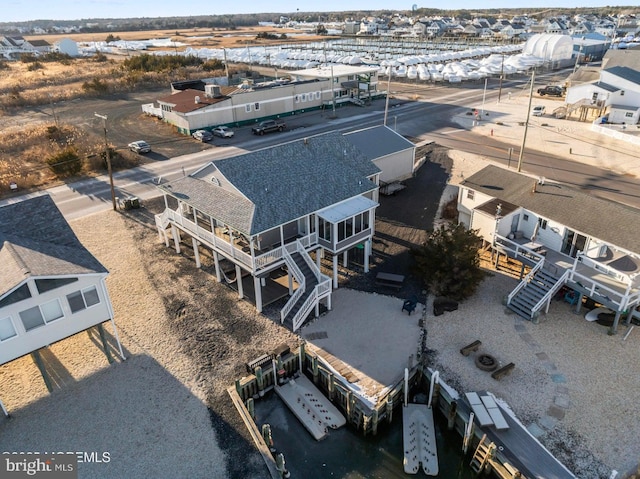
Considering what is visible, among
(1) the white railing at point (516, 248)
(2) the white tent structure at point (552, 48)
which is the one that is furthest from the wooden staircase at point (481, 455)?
(2) the white tent structure at point (552, 48)

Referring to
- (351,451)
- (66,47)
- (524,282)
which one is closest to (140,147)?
(524,282)

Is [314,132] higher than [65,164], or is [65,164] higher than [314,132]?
[65,164]

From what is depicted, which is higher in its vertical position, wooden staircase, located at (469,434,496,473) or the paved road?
the paved road

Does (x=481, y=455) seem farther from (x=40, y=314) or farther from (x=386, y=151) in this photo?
(x=386, y=151)

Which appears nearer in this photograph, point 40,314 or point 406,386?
point 40,314

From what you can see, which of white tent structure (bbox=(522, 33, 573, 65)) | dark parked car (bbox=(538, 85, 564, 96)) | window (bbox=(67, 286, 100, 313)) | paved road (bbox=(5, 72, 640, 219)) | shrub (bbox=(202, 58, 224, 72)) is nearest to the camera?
window (bbox=(67, 286, 100, 313))

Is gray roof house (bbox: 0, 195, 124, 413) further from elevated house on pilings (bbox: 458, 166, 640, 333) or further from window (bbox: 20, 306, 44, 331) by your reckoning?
elevated house on pilings (bbox: 458, 166, 640, 333)

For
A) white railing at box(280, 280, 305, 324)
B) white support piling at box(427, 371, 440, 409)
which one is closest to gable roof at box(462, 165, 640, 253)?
white support piling at box(427, 371, 440, 409)

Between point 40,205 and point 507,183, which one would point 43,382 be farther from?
point 507,183
